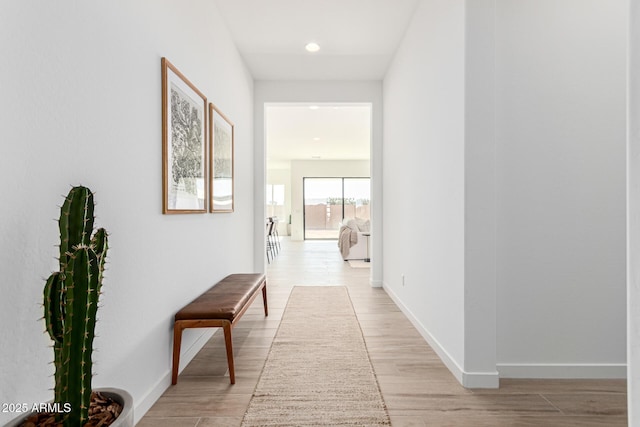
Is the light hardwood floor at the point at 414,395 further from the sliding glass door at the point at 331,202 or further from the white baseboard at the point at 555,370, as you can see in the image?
the sliding glass door at the point at 331,202

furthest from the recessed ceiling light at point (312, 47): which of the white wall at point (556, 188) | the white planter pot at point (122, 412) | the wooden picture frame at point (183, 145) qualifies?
the white planter pot at point (122, 412)

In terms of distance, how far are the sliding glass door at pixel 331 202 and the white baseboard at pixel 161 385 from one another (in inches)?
363

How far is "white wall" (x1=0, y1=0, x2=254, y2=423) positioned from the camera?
1034 mm

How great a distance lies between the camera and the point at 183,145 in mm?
2240

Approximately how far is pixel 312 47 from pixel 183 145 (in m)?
2.15

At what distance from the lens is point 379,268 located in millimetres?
4699

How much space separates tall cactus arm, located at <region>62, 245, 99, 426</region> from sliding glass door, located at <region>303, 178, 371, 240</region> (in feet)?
35.3

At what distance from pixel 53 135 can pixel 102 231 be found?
38 cm

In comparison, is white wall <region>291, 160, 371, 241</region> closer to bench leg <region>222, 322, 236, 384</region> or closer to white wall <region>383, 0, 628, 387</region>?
white wall <region>383, 0, 628, 387</region>

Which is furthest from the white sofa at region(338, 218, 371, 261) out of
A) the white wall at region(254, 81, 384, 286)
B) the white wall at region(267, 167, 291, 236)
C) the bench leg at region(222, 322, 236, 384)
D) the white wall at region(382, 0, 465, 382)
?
the white wall at region(267, 167, 291, 236)

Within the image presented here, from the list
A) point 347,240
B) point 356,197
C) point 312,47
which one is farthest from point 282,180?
point 312,47

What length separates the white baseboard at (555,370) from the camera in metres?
2.13

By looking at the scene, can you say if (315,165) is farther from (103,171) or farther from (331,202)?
(103,171)

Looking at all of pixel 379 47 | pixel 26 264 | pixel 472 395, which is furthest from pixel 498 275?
pixel 379 47
